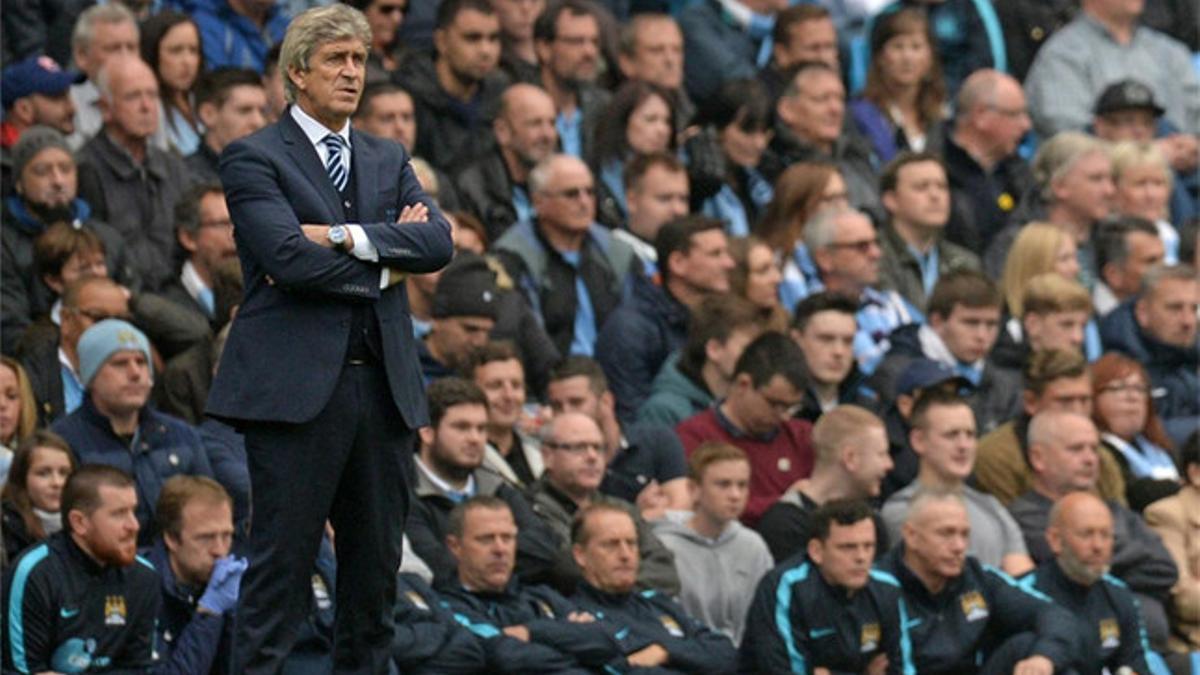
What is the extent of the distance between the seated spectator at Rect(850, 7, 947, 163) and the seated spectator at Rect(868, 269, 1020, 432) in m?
2.31

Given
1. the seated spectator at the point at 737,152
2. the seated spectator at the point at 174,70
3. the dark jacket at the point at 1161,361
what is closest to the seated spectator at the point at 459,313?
the seated spectator at the point at 174,70

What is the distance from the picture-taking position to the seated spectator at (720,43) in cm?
1747

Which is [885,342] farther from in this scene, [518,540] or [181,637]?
[181,637]

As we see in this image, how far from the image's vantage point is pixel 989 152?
17453 mm

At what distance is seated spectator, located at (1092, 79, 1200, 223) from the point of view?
58.6 ft

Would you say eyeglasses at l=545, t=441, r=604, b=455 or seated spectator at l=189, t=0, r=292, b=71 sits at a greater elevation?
seated spectator at l=189, t=0, r=292, b=71

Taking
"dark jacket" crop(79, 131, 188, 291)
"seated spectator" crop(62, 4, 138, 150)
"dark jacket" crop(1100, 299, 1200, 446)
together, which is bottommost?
"dark jacket" crop(1100, 299, 1200, 446)

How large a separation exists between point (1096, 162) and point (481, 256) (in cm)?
479

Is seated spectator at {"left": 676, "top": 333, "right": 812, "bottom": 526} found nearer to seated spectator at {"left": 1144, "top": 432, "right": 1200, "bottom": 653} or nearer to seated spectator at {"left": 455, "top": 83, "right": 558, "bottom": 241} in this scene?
seated spectator at {"left": 1144, "top": 432, "right": 1200, "bottom": 653}

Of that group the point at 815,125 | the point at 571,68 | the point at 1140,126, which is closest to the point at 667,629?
the point at 571,68

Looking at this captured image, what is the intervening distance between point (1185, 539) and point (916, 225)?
8.91 ft

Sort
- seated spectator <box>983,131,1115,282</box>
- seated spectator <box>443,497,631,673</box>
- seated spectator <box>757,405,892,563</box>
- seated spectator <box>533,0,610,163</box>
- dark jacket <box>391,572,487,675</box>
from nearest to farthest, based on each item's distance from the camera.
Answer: dark jacket <box>391,572,487,675</box>, seated spectator <box>443,497,631,673</box>, seated spectator <box>757,405,892,563</box>, seated spectator <box>533,0,610,163</box>, seated spectator <box>983,131,1115,282</box>

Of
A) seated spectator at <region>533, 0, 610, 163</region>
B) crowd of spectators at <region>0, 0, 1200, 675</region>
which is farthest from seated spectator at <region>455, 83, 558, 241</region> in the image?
seated spectator at <region>533, 0, 610, 163</region>

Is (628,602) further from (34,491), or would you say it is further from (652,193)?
(652,193)
